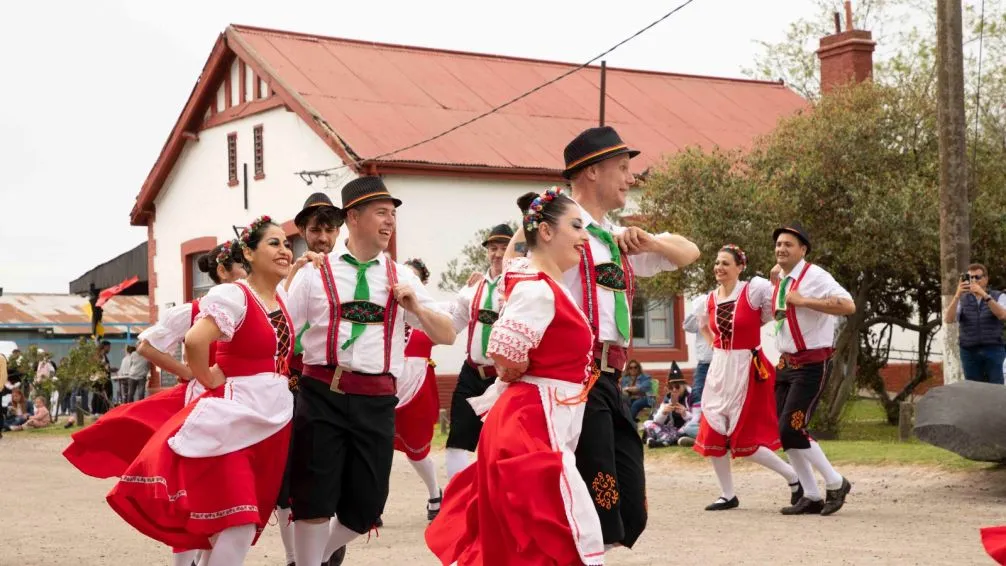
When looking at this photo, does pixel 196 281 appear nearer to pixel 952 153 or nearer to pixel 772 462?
pixel 952 153

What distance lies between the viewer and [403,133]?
84.3 ft

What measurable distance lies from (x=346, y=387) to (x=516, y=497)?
68.7 inches

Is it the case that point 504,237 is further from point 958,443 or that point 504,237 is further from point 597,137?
point 597,137

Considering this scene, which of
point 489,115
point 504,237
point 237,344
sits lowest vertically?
point 237,344

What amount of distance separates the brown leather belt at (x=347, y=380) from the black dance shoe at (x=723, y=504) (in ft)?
15.2

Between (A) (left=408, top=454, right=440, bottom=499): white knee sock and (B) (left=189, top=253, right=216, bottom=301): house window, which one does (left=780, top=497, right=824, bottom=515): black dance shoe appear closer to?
(A) (left=408, top=454, right=440, bottom=499): white knee sock

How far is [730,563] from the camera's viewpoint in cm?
803

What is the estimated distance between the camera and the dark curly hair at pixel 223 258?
7.22 m

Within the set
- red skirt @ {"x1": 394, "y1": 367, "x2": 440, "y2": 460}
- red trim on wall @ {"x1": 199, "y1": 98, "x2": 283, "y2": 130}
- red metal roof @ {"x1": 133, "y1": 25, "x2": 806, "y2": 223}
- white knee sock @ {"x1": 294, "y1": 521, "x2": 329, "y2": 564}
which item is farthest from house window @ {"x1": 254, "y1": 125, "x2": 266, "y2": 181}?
white knee sock @ {"x1": 294, "y1": 521, "x2": 329, "y2": 564}

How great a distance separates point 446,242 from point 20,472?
1056 centimetres

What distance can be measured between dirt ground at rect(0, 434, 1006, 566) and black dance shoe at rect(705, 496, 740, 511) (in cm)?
11

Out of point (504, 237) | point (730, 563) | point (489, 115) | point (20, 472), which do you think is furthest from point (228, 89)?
point (730, 563)

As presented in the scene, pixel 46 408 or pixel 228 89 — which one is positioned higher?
pixel 228 89

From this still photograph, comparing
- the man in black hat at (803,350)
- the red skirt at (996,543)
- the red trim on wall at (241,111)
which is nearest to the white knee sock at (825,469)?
the man in black hat at (803,350)
